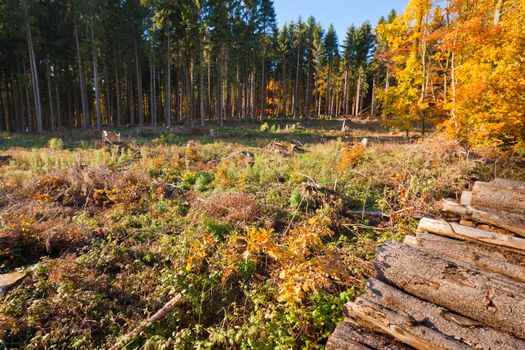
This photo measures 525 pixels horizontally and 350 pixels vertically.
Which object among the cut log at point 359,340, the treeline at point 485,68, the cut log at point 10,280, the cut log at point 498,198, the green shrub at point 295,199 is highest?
the treeline at point 485,68

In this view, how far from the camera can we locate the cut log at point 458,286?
85.0 inches

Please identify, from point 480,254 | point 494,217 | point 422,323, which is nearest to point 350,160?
point 494,217

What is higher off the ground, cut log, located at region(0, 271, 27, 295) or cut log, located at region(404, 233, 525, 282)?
cut log, located at region(404, 233, 525, 282)

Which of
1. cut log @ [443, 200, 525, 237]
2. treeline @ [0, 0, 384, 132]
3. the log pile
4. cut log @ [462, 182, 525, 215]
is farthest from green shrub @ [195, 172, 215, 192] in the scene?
treeline @ [0, 0, 384, 132]

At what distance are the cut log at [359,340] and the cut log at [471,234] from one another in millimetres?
1670

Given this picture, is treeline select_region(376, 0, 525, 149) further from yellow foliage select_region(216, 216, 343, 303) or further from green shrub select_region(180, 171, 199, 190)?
green shrub select_region(180, 171, 199, 190)

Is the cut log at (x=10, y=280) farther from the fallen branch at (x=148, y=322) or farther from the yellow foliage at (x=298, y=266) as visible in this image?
the yellow foliage at (x=298, y=266)

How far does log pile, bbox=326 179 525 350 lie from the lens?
6.93 ft

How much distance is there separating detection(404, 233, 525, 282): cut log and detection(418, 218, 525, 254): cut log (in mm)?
61

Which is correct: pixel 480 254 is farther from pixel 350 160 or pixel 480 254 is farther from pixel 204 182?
pixel 350 160

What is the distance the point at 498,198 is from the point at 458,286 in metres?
2.03

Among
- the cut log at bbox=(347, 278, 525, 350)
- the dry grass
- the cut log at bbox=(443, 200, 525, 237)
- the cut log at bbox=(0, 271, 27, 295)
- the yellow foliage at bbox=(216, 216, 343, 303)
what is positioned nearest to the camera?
the cut log at bbox=(347, 278, 525, 350)

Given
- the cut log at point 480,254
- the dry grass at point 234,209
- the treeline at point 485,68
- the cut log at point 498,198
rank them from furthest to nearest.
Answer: the treeline at point 485,68 < the dry grass at point 234,209 < the cut log at point 498,198 < the cut log at point 480,254

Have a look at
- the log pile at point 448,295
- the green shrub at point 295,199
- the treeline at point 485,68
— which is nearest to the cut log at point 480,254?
the log pile at point 448,295
